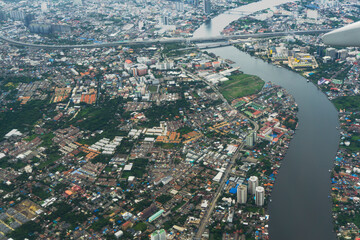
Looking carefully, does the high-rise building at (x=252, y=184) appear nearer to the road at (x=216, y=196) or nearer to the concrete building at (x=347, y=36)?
the road at (x=216, y=196)

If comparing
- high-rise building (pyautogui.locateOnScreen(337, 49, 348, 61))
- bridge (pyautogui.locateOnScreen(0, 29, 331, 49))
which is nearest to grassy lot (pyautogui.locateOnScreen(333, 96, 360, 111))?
high-rise building (pyautogui.locateOnScreen(337, 49, 348, 61))

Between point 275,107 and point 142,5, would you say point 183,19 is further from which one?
point 275,107

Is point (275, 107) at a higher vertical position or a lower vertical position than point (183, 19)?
lower

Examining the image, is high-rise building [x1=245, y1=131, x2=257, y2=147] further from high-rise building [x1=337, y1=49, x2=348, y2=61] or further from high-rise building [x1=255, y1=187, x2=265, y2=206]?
high-rise building [x1=337, y1=49, x2=348, y2=61]

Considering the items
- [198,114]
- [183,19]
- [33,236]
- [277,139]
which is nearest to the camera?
[33,236]

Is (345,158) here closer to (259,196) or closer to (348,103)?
(259,196)

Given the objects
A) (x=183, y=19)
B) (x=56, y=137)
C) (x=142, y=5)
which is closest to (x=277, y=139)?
(x=56, y=137)

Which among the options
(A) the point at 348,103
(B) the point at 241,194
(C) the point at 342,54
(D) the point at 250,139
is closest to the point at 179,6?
(C) the point at 342,54
